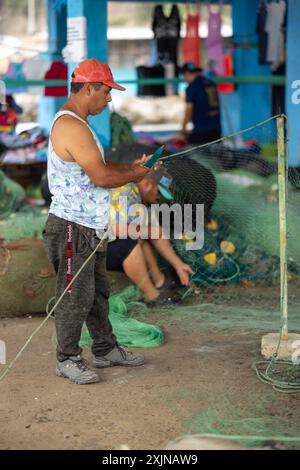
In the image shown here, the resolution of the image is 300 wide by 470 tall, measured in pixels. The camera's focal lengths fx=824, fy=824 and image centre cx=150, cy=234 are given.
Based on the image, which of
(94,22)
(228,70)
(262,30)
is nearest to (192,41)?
(228,70)

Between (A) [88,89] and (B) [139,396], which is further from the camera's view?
(A) [88,89]

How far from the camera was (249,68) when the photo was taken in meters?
14.3

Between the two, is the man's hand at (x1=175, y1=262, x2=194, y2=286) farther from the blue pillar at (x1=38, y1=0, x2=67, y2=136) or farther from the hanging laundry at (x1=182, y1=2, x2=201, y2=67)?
the hanging laundry at (x1=182, y1=2, x2=201, y2=67)

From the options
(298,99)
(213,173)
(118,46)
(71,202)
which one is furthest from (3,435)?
(118,46)

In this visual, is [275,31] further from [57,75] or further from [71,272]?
[71,272]

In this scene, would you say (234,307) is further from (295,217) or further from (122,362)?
(122,362)

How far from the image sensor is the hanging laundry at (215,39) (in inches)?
505

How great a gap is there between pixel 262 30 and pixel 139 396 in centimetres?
719

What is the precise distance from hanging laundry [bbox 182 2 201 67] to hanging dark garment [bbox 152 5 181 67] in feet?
1.40

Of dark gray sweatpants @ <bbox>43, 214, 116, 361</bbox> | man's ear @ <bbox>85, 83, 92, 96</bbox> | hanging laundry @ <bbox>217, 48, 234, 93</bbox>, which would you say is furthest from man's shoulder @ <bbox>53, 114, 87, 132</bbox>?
hanging laundry @ <bbox>217, 48, 234, 93</bbox>

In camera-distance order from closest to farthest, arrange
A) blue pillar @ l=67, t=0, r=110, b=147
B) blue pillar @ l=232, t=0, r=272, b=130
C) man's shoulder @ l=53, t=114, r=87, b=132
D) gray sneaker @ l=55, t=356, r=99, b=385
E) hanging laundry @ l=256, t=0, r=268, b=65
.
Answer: man's shoulder @ l=53, t=114, r=87, b=132, gray sneaker @ l=55, t=356, r=99, b=385, blue pillar @ l=67, t=0, r=110, b=147, hanging laundry @ l=256, t=0, r=268, b=65, blue pillar @ l=232, t=0, r=272, b=130

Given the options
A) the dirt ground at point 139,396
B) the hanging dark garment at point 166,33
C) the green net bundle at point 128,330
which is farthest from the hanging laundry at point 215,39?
the dirt ground at point 139,396

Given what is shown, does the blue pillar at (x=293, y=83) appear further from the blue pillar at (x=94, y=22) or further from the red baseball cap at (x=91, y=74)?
the red baseball cap at (x=91, y=74)

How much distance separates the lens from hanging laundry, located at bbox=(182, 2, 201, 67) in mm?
12945
